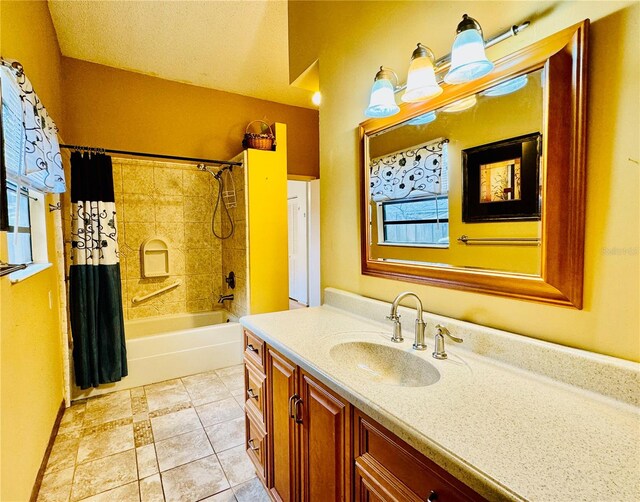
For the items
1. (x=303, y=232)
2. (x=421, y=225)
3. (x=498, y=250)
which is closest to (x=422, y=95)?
(x=421, y=225)

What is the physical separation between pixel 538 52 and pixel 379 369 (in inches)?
49.8

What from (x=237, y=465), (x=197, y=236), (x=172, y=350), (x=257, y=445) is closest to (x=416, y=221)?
(x=257, y=445)

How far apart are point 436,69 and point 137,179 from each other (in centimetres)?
327

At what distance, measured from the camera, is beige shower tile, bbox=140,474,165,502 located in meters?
1.65

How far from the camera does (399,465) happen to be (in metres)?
0.83

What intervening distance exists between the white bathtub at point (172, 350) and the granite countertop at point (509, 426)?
2290 mm

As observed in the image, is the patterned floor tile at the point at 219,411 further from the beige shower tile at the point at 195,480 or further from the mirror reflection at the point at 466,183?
the mirror reflection at the point at 466,183

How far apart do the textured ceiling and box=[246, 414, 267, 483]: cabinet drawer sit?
2894 millimetres

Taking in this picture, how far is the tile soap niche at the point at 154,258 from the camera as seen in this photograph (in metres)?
3.48

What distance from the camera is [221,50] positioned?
9.70 feet

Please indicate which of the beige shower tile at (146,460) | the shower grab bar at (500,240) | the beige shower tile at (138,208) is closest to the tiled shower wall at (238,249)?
the beige shower tile at (138,208)

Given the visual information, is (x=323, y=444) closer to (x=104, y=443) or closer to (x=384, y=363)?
(x=384, y=363)

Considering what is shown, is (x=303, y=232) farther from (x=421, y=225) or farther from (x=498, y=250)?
(x=498, y=250)

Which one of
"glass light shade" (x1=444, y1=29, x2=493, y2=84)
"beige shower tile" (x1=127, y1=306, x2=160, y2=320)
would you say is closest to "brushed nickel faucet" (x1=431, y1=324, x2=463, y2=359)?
"glass light shade" (x1=444, y1=29, x2=493, y2=84)
